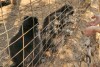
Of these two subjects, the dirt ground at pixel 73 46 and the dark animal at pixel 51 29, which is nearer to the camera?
the dirt ground at pixel 73 46

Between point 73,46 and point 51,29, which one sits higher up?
point 51,29

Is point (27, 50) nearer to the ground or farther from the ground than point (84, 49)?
farther from the ground

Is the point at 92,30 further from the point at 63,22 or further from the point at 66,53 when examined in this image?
the point at 63,22

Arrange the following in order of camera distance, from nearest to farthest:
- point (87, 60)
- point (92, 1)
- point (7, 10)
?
point (87, 60) → point (92, 1) → point (7, 10)

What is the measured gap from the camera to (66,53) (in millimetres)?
4980

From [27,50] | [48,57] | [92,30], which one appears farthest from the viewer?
[48,57]

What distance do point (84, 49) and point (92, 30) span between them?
233cm

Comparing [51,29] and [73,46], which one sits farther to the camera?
[73,46]

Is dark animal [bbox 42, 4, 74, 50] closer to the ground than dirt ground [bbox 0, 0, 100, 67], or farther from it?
farther from it

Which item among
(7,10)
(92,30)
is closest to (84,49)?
(92,30)

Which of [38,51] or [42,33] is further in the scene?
[42,33]

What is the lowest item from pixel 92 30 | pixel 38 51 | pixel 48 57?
pixel 48 57

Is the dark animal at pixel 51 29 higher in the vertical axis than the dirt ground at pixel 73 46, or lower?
higher

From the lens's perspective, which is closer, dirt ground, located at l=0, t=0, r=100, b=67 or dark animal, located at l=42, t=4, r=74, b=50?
dirt ground, located at l=0, t=0, r=100, b=67
